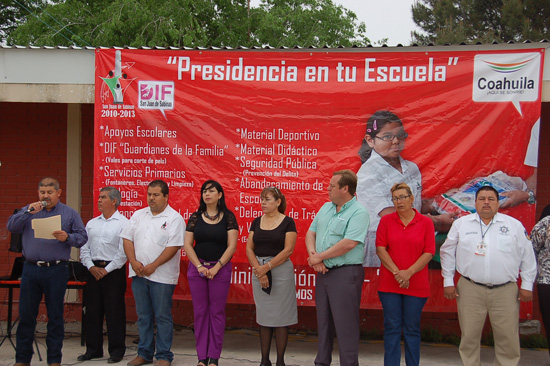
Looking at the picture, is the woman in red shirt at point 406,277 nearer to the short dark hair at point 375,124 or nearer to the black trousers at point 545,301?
the short dark hair at point 375,124

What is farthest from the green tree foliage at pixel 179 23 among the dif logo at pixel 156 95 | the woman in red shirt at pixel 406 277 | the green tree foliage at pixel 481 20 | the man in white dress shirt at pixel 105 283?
the woman in red shirt at pixel 406 277

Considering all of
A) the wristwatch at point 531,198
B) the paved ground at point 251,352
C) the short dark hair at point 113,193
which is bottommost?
the paved ground at point 251,352

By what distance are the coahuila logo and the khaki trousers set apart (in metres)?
1.94

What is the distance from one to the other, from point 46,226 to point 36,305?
2.49ft

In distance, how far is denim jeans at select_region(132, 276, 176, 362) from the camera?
18.2 ft

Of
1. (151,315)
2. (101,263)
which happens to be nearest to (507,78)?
(151,315)

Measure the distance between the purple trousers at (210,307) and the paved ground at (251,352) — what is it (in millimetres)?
411

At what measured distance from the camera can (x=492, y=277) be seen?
4.91 metres

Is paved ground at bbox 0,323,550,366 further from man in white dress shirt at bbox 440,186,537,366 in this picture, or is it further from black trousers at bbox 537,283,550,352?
man in white dress shirt at bbox 440,186,537,366

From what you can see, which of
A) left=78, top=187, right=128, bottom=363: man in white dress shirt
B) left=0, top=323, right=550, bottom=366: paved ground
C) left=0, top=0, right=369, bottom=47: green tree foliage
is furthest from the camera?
left=0, top=0, right=369, bottom=47: green tree foliage

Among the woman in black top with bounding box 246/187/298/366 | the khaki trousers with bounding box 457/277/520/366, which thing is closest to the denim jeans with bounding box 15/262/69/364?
the woman in black top with bounding box 246/187/298/366

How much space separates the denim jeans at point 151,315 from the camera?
5535 mm

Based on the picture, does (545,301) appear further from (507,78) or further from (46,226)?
(46,226)

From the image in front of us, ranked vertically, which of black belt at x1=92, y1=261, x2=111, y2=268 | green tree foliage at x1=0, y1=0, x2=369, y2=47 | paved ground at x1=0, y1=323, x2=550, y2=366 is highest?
green tree foliage at x1=0, y1=0, x2=369, y2=47
